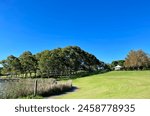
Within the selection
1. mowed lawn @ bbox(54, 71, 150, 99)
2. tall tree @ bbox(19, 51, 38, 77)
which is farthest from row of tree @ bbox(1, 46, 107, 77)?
mowed lawn @ bbox(54, 71, 150, 99)

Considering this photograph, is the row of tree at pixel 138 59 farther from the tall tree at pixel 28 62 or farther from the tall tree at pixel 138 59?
the tall tree at pixel 28 62

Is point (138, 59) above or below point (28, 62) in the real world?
above

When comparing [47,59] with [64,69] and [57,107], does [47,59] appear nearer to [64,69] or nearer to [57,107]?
[64,69]

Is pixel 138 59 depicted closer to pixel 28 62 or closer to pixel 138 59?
pixel 138 59

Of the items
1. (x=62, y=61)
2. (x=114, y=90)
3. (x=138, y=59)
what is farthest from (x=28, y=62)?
A: (x=114, y=90)

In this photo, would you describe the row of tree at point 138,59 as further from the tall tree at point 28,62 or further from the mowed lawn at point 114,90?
the mowed lawn at point 114,90

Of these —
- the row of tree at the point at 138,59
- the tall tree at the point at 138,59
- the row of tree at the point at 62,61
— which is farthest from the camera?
the row of tree at the point at 138,59

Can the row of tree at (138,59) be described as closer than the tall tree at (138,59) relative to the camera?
No

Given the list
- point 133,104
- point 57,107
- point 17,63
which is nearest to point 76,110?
point 57,107

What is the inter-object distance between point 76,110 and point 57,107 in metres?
0.43

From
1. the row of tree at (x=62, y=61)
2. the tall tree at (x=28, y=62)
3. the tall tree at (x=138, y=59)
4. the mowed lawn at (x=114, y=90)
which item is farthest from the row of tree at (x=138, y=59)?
the mowed lawn at (x=114, y=90)

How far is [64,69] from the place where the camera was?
4309 cm

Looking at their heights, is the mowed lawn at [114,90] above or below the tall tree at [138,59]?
below

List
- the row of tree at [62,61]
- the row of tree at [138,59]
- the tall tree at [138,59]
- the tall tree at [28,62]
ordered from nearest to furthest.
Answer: the row of tree at [62,61]
the tall tree at [28,62]
the tall tree at [138,59]
the row of tree at [138,59]
